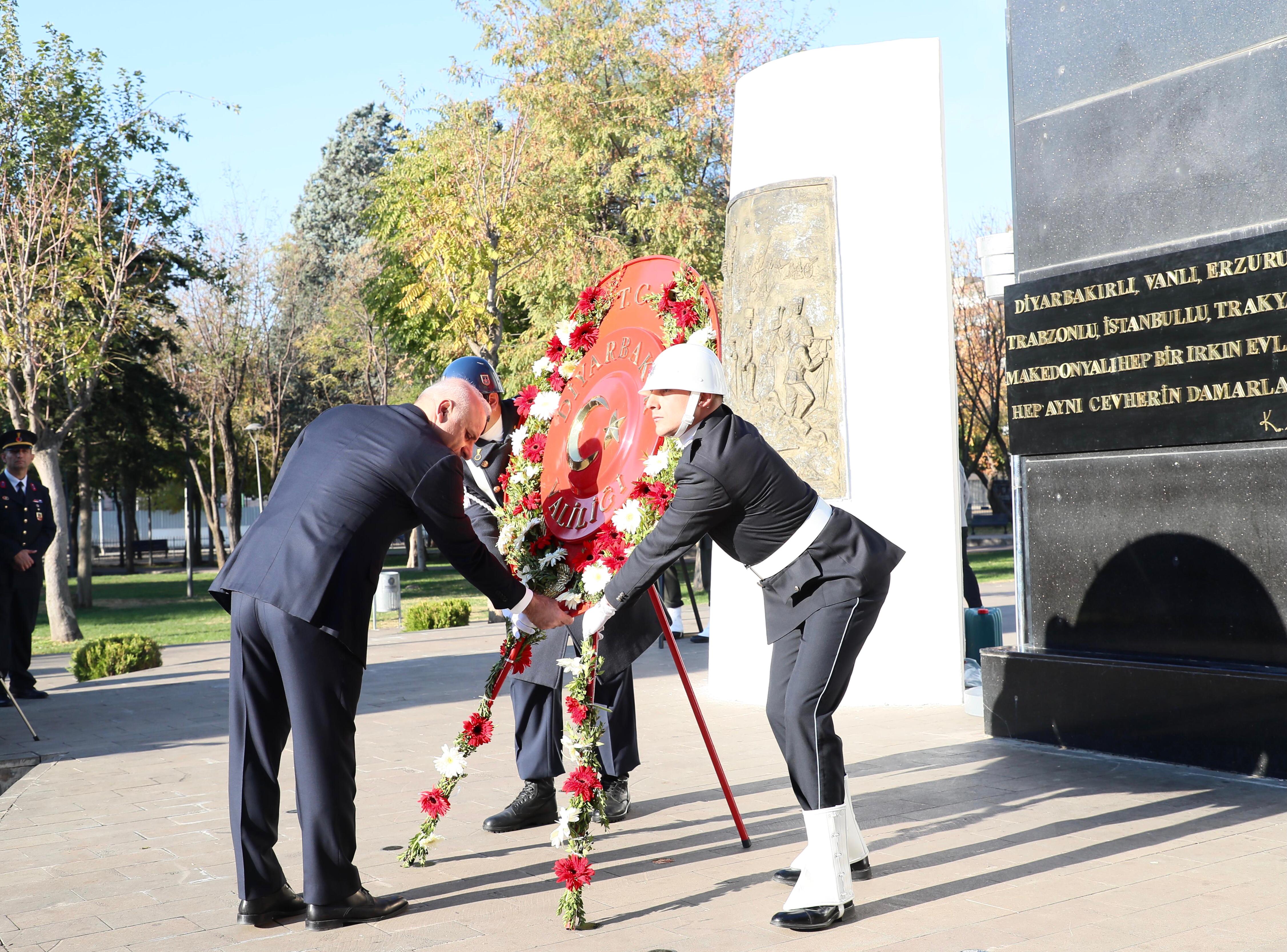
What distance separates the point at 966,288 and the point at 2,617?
27.7 meters

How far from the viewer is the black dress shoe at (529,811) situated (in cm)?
580

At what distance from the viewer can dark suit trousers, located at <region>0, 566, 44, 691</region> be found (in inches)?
423

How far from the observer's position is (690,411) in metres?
4.49

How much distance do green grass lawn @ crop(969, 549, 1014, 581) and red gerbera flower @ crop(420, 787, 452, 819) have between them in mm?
16435

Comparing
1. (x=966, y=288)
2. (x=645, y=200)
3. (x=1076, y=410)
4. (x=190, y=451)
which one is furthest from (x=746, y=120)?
(x=190, y=451)

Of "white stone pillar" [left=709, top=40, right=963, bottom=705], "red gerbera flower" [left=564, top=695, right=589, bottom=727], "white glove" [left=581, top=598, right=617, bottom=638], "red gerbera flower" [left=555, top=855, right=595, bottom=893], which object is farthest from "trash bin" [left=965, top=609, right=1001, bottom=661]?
"red gerbera flower" [left=555, top=855, right=595, bottom=893]

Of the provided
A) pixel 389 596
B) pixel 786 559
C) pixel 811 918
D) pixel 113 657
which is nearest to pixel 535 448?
pixel 786 559

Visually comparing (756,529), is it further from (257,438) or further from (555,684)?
(257,438)

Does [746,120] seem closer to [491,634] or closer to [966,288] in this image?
[491,634]

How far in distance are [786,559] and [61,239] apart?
15436mm

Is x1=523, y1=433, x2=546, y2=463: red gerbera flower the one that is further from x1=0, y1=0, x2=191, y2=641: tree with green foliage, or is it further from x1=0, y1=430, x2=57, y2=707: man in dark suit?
x1=0, y1=0, x2=191, y2=641: tree with green foliage

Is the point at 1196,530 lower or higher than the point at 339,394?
lower

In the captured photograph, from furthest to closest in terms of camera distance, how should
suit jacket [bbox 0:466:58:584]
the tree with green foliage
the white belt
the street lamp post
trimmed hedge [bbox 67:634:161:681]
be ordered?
the street lamp post, the tree with green foliage, trimmed hedge [bbox 67:634:161:681], suit jacket [bbox 0:466:58:584], the white belt

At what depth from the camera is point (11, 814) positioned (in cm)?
634
